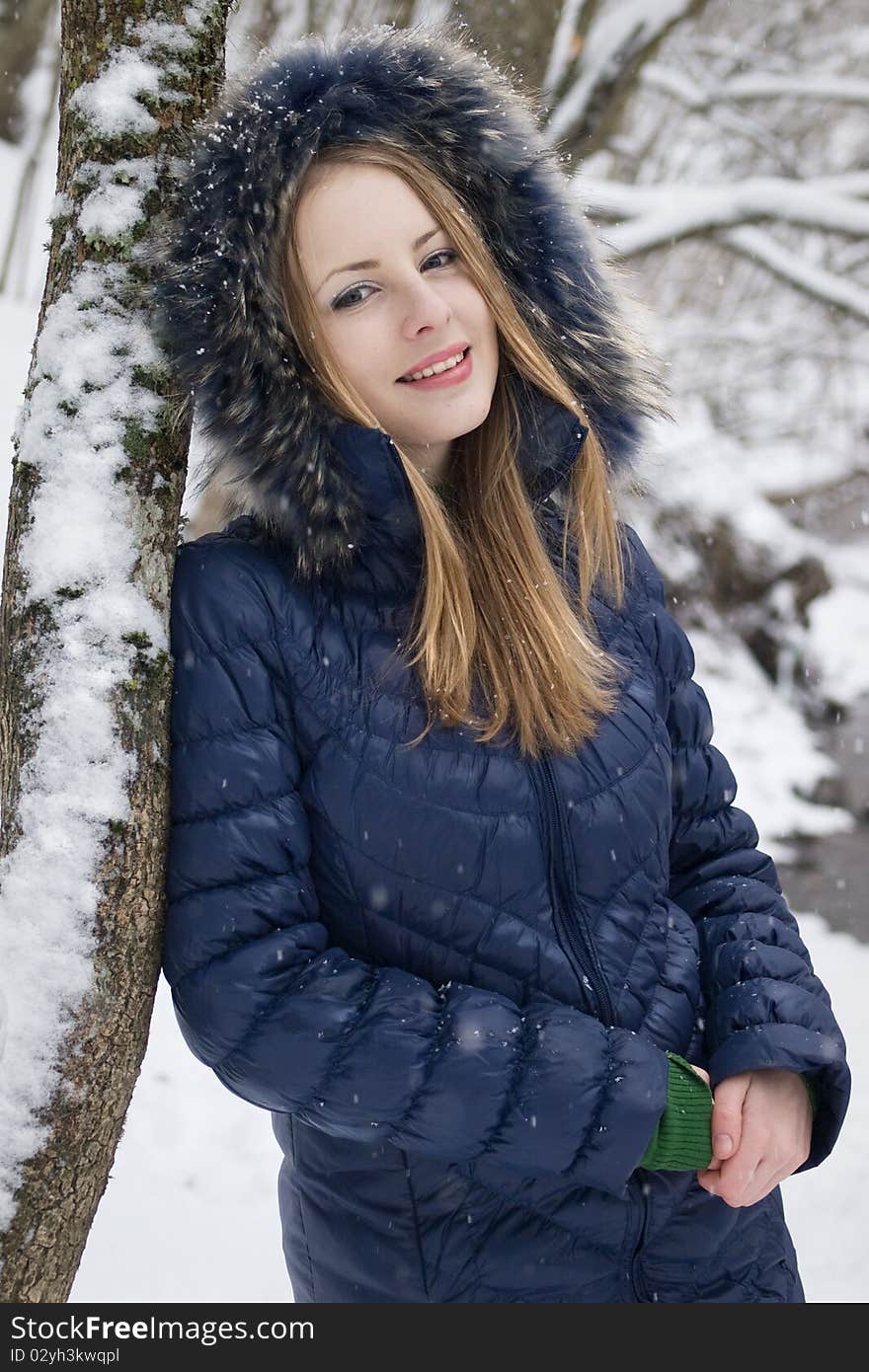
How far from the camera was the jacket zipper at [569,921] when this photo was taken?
5.34ft

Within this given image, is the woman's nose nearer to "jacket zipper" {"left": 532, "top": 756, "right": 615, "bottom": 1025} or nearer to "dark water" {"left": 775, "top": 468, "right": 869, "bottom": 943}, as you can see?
"jacket zipper" {"left": 532, "top": 756, "right": 615, "bottom": 1025}

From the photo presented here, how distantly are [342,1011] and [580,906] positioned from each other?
393 mm

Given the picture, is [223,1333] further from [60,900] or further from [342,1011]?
[60,900]

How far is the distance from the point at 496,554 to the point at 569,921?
0.58 meters

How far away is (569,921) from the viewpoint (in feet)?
5.38

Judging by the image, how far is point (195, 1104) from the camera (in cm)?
346

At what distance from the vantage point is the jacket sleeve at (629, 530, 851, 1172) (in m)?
1.67

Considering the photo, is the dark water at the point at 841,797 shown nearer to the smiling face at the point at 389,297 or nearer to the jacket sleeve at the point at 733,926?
the jacket sleeve at the point at 733,926

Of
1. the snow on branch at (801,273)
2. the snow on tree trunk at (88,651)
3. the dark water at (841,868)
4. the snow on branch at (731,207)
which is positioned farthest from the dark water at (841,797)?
the snow on tree trunk at (88,651)

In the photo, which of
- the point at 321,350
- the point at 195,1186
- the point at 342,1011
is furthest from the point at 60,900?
the point at 195,1186

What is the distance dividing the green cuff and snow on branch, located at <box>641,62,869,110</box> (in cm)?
535

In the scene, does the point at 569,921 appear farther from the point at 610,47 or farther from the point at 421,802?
the point at 610,47

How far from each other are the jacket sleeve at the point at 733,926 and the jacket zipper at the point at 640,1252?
19 cm

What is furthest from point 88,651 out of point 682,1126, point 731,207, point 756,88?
point 756,88
